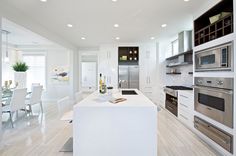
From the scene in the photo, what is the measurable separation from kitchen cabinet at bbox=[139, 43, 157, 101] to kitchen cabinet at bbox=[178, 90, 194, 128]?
2446 mm

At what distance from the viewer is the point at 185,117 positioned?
3.87m

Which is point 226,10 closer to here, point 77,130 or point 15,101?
point 77,130

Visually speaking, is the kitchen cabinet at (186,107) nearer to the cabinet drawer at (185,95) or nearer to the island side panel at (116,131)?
the cabinet drawer at (185,95)

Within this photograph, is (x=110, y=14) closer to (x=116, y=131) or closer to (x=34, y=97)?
(x=116, y=131)

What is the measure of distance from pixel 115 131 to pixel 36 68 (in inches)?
275

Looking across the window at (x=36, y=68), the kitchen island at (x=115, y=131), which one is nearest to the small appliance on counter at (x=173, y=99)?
the kitchen island at (x=115, y=131)

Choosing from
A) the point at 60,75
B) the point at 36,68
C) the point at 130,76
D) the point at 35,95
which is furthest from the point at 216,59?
the point at 36,68

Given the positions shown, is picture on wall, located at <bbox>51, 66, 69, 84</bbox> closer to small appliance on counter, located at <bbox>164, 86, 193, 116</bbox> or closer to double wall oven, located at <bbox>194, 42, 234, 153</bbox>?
small appliance on counter, located at <bbox>164, 86, 193, 116</bbox>

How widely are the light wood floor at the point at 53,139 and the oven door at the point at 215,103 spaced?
1.93 ft

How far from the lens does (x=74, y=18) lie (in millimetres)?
3867

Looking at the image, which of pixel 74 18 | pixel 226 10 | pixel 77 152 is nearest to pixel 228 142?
pixel 77 152

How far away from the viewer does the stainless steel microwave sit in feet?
7.48

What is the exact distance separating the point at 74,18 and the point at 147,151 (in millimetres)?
3353

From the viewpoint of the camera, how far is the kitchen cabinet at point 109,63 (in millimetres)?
6692
